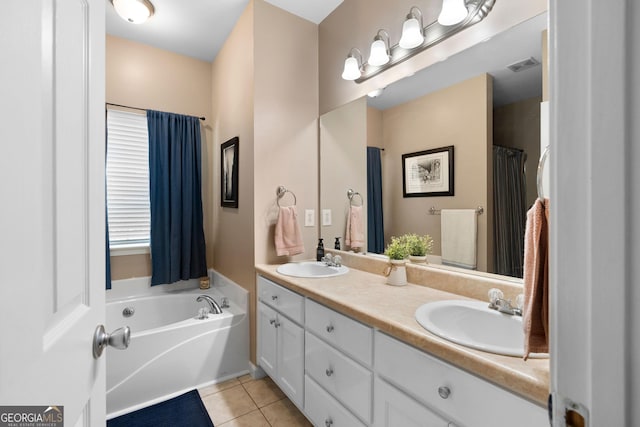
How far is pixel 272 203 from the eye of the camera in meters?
2.22

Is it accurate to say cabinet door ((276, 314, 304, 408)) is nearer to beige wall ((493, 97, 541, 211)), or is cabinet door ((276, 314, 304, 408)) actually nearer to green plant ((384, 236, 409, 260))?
green plant ((384, 236, 409, 260))

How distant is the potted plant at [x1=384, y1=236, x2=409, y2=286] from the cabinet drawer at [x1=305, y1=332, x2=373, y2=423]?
0.49m

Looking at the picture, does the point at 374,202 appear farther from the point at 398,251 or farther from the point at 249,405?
the point at 249,405

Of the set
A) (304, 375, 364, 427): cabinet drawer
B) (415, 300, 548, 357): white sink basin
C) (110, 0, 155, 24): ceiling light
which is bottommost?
(304, 375, 364, 427): cabinet drawer

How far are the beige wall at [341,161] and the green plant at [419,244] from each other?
407 mm

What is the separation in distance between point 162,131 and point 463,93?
8.29 ft

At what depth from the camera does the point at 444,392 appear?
90cm

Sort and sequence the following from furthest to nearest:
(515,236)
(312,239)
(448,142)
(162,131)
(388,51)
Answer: (162,131)
(312,239)
(388,51)
(448,142)
(515,236)

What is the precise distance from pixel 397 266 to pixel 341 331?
49 centimetres

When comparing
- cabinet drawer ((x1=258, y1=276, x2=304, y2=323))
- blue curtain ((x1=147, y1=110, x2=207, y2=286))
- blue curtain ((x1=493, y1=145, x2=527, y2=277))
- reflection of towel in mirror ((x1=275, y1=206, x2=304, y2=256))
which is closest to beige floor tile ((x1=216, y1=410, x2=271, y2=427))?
cabinet drawer ((x1=258, y1=276, x2=304, y2=323))

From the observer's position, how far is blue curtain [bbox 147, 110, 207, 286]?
2693mm

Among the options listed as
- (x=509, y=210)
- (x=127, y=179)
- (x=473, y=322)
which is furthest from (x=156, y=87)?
(x=473, y=322)

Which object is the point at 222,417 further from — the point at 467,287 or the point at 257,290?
the point at 467,287

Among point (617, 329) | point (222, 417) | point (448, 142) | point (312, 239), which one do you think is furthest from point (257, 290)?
point (617, 329)
